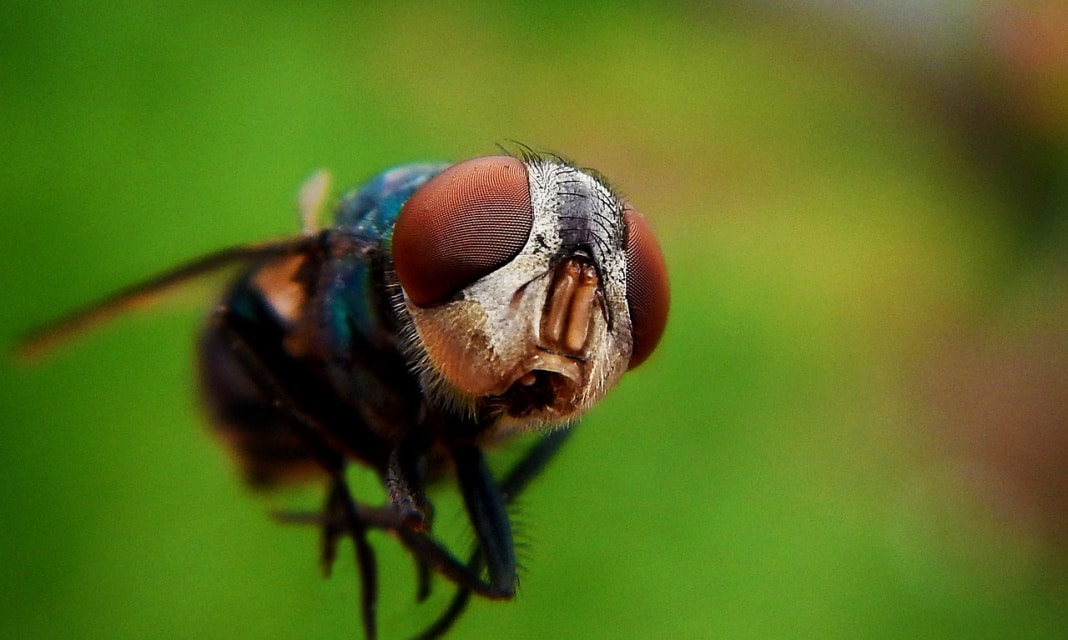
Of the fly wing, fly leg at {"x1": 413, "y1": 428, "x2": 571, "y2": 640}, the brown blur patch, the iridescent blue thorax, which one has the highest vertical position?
the iridescent blue thorax

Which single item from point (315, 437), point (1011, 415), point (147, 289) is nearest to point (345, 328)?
point (315, 437)

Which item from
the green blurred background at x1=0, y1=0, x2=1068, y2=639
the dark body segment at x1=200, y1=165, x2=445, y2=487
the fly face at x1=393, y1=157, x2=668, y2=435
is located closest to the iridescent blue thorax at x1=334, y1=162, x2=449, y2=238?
the dark body segment at x1=200, y1=165, x2=445, y2=487

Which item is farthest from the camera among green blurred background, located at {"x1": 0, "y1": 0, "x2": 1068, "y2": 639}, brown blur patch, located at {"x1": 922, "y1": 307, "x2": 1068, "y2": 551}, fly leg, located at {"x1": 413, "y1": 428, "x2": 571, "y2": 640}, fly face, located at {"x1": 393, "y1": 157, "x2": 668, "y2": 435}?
brown blur patch, located at {"x1": 922, "y1": 307, "x2": 1068, "y2": 551}

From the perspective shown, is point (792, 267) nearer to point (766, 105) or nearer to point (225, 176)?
point (766, 105)

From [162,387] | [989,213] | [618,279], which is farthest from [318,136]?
[989,213]

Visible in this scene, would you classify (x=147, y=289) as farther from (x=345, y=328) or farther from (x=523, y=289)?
(x=523, y=289)

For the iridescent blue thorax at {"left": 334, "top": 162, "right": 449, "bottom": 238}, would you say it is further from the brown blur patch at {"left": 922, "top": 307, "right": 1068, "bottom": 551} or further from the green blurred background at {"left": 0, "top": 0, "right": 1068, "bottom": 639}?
the brown blur patch at {"left": 922, "top": 307, "right": 1068, "bottom": 551}
